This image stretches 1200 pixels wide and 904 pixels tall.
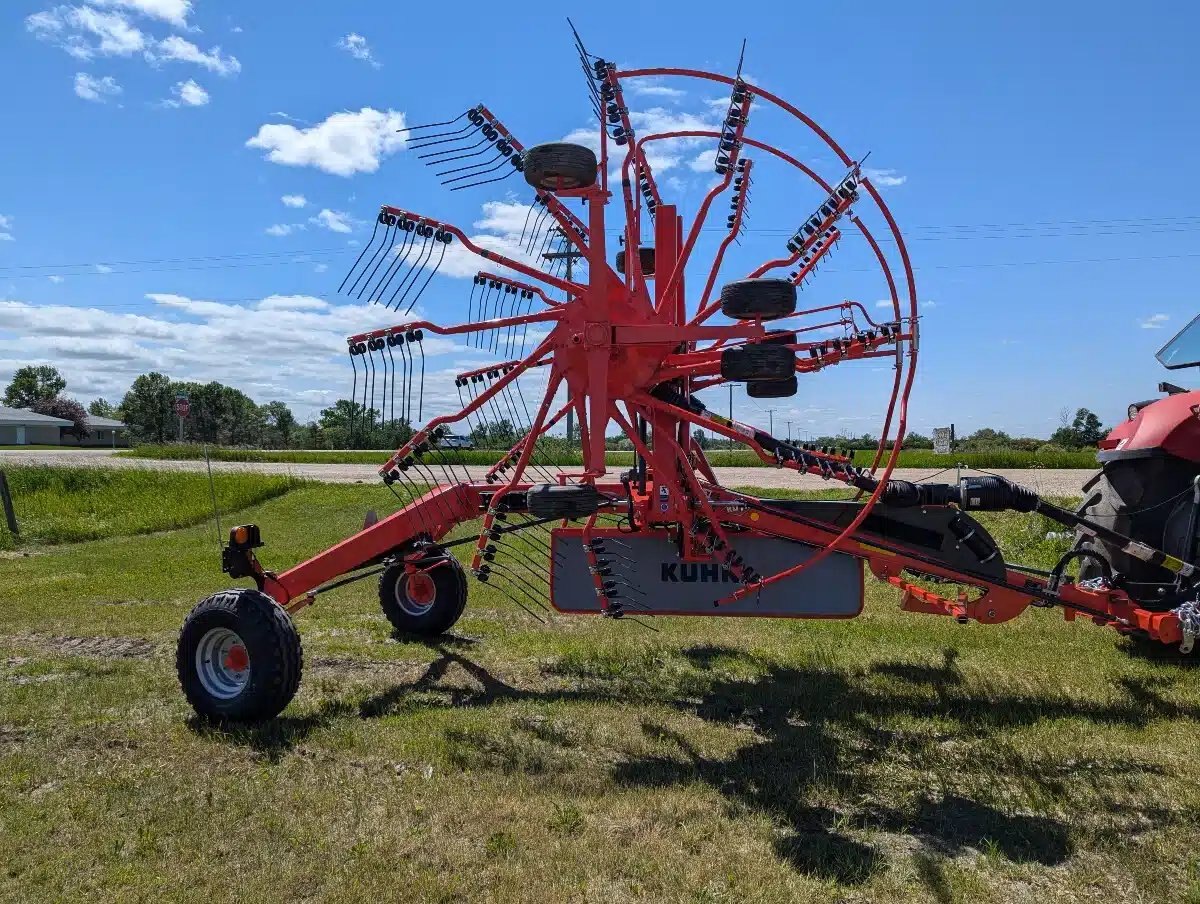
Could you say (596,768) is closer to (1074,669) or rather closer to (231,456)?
(1074,669)

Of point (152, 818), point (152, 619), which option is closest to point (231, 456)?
point (152, 619)

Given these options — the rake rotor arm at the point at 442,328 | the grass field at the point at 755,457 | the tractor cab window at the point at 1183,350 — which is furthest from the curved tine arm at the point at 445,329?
the grass field at the point at 755,457

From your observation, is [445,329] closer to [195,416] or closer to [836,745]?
[836,745]

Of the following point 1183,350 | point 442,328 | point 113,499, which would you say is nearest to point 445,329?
point 442,328

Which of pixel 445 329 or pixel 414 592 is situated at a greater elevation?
pixel 445 329

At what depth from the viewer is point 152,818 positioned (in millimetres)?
4219

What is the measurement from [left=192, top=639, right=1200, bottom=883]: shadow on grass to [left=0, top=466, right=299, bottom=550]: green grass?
12150 millimetres

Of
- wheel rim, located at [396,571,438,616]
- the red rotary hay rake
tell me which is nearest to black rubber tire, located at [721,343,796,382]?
the red rotary hay rake

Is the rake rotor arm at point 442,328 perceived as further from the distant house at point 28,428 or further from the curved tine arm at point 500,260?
the distant house at point 28,428

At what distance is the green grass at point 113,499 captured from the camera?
16.7m

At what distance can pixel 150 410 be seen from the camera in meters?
78.6

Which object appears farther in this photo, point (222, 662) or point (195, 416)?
point (195, 416)

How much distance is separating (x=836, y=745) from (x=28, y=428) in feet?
272

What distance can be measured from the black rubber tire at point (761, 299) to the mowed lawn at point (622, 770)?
7.94ft
